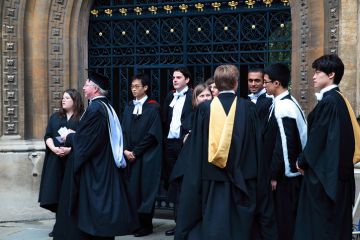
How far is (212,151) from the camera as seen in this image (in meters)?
4.81

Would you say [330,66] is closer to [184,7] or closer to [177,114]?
[177,114]

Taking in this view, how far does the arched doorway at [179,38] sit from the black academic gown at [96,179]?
2.70 meters

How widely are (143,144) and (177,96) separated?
69 cm

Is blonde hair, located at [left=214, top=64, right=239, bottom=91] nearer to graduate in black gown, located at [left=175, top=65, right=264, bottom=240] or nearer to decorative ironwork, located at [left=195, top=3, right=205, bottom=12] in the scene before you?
graduate in black gown, located at [left=175, top=65, right=264, bottom=240]

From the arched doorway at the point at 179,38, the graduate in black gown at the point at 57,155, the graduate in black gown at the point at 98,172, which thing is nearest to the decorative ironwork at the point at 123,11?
the arched doorway at the point at 179,38

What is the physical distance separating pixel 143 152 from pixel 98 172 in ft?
4.49

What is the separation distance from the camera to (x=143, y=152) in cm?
746

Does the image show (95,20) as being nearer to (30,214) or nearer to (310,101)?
(30,214)

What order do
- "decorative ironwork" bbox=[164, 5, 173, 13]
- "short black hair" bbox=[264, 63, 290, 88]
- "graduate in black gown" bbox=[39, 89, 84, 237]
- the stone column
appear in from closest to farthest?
"short black hair" bbox=[264, 63, 290, 88]
the stone column
"graduate in black gown" bbox=[39, 89, 84, 237]
"decorative ironwork" bbox=[164, 5, 173, 13]

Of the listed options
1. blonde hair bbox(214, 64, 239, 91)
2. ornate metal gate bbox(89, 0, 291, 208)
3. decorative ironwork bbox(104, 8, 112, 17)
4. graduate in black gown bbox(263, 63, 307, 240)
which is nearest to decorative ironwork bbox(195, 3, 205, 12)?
ornate metal gate bbox(89, 0, 291, 208)

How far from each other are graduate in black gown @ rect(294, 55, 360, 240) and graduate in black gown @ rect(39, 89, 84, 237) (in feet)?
9.04

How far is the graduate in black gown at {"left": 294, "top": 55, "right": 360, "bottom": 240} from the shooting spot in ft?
16.9

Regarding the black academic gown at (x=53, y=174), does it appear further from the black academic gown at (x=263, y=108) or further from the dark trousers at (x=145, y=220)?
the black academic gown at (x=263, y=108)

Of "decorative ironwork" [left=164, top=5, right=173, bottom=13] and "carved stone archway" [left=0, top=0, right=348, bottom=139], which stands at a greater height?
"decorative ironwork" [left=164, top=5, right=173, bottom=13]
